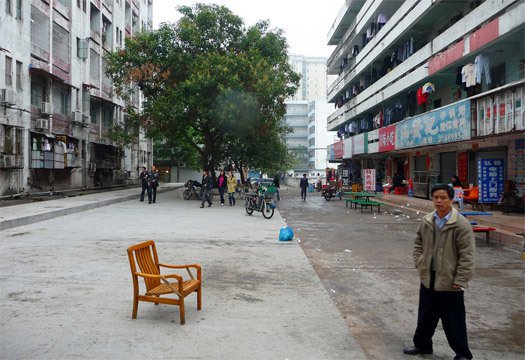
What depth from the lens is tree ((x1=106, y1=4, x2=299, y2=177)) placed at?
74.1ft

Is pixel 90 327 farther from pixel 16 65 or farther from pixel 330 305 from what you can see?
pixel 16 65

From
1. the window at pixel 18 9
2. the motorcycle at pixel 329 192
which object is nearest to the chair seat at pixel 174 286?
the window at pixel 18 9

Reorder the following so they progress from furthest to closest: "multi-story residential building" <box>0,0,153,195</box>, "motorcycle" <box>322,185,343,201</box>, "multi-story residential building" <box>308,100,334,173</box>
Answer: "multi-story residential building" <box>308,100,334,173</box> < "motorcycle" <box>322,185,343,201</box> < "multi-story residential building" <box>0,0,153,195</box>

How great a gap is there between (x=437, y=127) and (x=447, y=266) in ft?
57.6

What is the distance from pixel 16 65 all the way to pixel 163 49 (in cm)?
752

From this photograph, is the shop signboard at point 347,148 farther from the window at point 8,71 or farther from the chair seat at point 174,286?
the chair seat at point 174,286

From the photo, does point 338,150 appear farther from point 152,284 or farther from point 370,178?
point 152,284

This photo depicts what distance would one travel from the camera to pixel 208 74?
2219cm

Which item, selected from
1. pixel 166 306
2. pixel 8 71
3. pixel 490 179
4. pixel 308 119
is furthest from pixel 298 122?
pixel 166 306

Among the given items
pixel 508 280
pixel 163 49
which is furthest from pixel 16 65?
pixel 508 280

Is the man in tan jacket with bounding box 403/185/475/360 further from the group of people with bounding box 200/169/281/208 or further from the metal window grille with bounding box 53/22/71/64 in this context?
the metal window grille with bounding box 53/22/71/64

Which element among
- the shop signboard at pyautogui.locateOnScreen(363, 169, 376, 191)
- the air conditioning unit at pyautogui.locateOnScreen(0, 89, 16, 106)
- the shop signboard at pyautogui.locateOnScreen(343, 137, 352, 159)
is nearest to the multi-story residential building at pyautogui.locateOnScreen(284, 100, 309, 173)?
the shop signboard at pyautogui.locateOnScreen(343, 137, 352, 159)

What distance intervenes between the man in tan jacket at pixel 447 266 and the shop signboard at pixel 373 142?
27509 mm

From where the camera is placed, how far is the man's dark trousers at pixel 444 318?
3.93 meters
